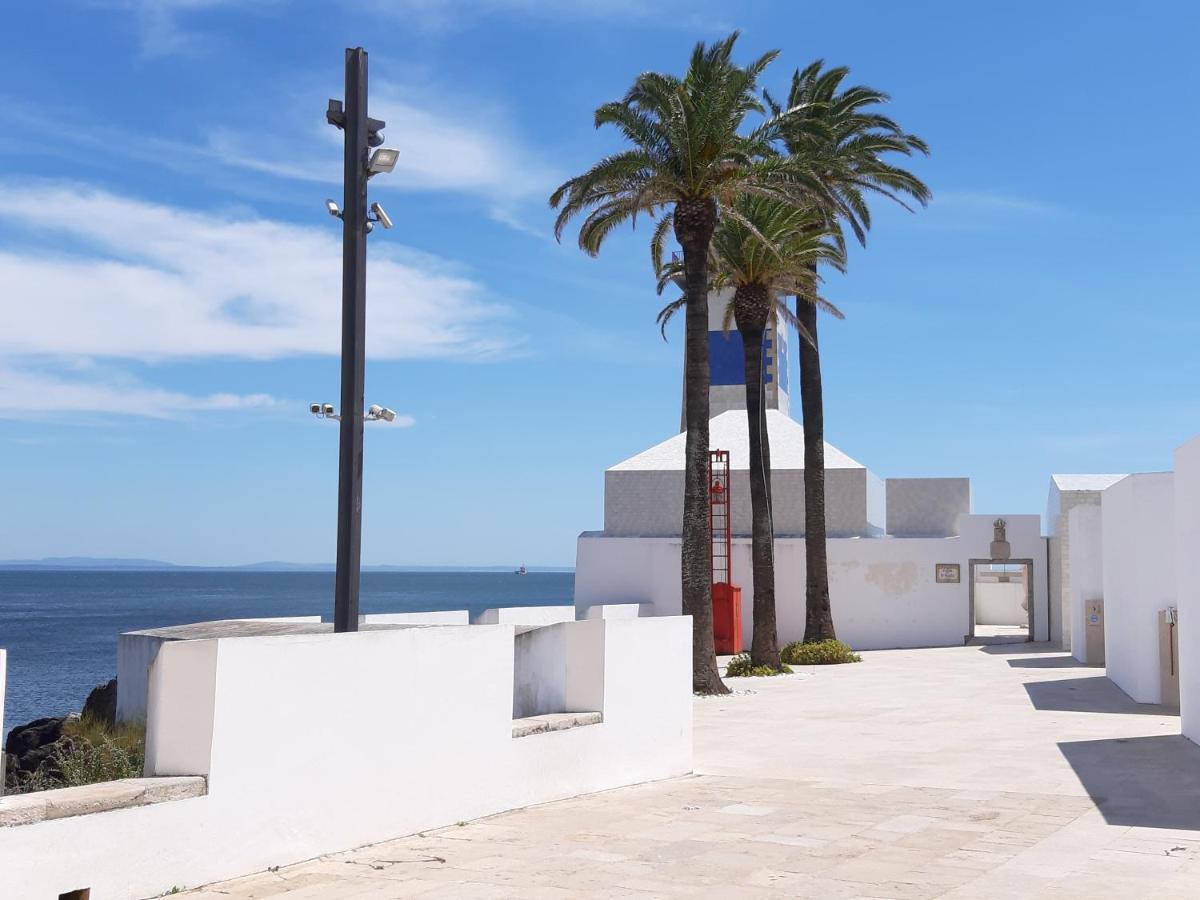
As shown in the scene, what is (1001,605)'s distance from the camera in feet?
165

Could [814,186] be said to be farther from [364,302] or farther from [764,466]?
[364,302]

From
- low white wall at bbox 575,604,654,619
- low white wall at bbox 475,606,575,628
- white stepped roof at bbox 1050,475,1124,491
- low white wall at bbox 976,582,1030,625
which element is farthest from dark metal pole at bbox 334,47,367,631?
low white wall at bbox 976,582,1030,625

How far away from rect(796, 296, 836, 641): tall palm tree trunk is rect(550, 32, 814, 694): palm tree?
7.86m

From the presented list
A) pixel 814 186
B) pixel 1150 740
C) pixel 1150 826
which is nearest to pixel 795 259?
pixel 814 186

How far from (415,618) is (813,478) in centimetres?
1273

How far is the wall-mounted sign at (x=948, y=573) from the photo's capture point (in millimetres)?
36250

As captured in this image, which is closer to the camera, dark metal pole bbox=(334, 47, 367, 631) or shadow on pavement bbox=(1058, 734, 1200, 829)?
shadow on pavement bbox=(1058, 734, 1200, 829)

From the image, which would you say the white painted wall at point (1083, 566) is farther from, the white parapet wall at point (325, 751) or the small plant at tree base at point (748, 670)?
the white parapet wall at point (325, 751)

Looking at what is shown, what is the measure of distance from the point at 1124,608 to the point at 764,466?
8621mm

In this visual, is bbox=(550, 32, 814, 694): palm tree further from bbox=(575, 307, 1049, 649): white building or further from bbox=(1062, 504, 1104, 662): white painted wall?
bbox=(575, 307, 1049, 649): white building

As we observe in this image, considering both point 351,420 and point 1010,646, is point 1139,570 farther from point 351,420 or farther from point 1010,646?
point 1010,646

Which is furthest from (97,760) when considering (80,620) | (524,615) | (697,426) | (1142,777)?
(80,620)

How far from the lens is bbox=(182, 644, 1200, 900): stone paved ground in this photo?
814 cm

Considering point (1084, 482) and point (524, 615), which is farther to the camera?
point (1084, 482)
